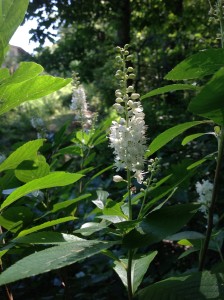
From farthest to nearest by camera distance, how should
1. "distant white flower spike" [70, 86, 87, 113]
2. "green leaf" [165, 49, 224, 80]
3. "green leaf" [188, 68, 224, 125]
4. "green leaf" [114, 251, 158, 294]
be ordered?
"distant white flower spike" [70, 86, 87, 113] → "green leaf" [114, 251, 158, 294] → "green leaf" [165, 49, 224, 80] → "green leaf" [188, 68, 224, 125]

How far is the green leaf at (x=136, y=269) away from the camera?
1194 mm

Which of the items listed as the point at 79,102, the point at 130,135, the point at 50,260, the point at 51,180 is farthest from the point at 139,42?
the point at 50,260

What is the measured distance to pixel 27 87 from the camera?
1085mm

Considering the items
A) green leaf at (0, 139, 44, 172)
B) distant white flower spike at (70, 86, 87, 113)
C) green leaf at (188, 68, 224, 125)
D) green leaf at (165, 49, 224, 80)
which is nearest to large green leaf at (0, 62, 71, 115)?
green leaf at (0, 139, 44, 172)

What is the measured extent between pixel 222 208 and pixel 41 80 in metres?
2.42

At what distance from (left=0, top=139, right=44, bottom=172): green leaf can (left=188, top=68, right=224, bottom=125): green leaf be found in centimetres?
55

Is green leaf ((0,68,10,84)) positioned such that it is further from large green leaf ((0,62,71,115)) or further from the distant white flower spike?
the distant white flower spike

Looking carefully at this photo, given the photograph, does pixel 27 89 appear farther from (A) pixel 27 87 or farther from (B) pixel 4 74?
(B) pixel 4 74

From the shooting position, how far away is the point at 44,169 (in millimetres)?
1299

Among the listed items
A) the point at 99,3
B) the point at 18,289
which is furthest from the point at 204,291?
the point at 99,3

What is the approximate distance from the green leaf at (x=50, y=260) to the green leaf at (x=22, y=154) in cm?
37

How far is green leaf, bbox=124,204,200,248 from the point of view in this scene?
35.2 inches

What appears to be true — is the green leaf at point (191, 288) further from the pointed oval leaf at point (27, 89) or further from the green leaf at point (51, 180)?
the pointed oval leaf at point (27, 89)

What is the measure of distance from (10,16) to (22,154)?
1.30 feet
